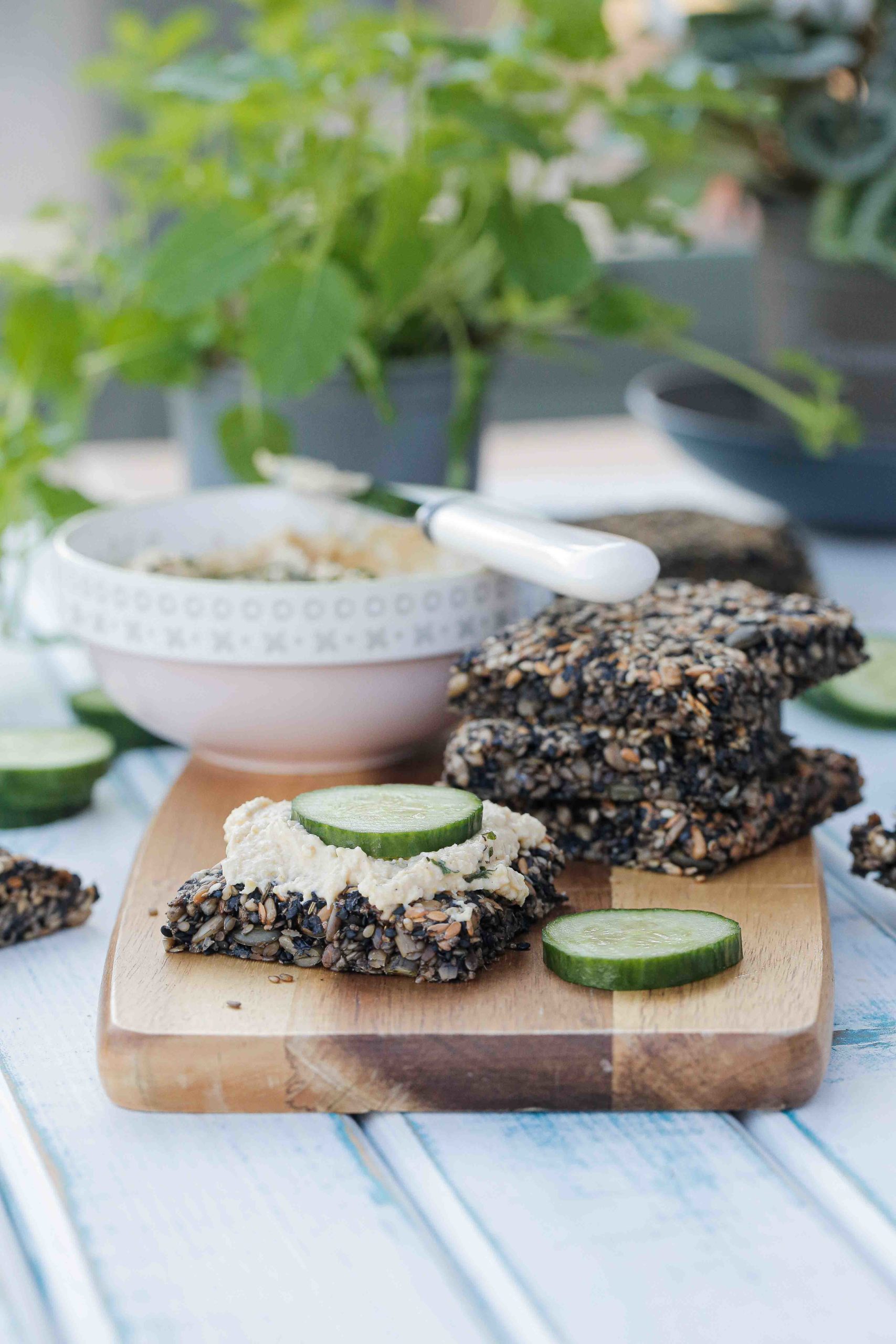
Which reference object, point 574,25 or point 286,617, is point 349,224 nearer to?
point 574,25

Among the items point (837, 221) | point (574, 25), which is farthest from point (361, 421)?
point (837, 221)

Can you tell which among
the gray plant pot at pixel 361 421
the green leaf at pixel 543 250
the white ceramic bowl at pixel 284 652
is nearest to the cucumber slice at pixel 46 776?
the white ceramic bowl at pixel 284 652

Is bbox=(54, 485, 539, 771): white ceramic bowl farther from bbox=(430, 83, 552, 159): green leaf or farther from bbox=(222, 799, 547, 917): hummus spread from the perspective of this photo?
bbox=(430, 83, 552, 159): green leaf

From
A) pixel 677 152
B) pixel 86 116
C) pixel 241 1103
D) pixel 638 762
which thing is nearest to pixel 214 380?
pixel 677 152

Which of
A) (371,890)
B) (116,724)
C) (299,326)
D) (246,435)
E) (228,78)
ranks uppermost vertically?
(228,78)

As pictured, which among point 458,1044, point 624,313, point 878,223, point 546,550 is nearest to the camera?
point 458,1044

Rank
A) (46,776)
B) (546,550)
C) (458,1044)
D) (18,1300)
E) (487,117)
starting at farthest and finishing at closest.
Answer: (487,117), (46,776), (546,550), (458,1044), (18,1300)

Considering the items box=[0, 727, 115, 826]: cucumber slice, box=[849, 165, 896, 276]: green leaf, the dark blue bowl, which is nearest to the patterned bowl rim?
box=[0, 727, 115, 826]: cucumber slice

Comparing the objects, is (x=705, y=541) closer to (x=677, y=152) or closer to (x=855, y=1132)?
(x=677, y=152)
